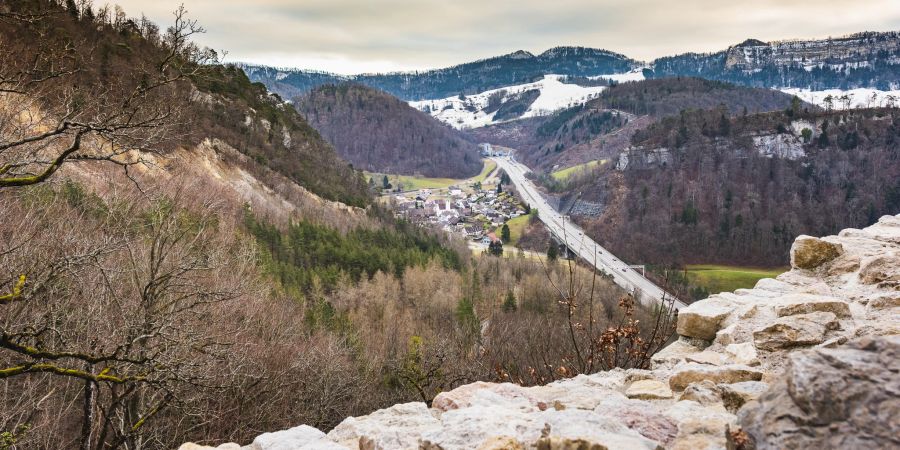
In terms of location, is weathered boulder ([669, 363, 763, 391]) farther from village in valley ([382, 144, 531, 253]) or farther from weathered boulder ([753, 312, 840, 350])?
village in valley ([382, 144, 531, 253])

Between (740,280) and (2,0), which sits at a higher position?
(2,0)

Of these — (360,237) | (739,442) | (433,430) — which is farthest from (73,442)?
(360,237)

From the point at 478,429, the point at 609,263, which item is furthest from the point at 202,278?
the point at 609,263

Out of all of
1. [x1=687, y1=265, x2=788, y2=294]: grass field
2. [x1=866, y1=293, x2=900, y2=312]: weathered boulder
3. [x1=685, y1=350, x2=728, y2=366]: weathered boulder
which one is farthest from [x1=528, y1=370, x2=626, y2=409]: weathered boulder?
[x1=687, y1=265, x2=788, y2=294]: grass field

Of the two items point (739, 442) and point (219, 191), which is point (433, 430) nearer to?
point (739, 442)

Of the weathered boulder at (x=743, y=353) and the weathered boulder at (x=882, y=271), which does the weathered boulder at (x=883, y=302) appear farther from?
the weathered boulder at (x=743, y=353)

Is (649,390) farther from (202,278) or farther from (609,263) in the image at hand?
(609,263)

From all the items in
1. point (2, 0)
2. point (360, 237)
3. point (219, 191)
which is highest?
point (2, 0)
